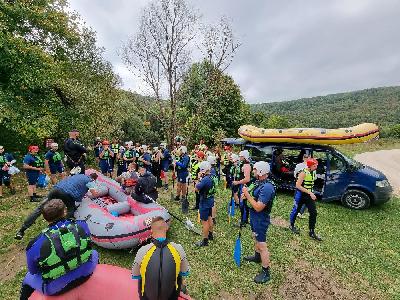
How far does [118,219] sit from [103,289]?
3.39 m

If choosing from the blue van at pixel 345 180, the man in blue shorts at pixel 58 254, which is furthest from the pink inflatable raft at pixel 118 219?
the blue van at pixel 345 180

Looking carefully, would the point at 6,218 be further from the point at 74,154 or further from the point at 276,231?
the point at 276,231

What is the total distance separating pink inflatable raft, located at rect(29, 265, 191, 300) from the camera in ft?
11.1

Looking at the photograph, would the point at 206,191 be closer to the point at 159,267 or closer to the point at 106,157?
the point at 159,267

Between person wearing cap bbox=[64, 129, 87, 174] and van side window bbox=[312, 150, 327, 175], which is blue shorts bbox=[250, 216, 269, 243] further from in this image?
person wearing cap bbox=[64, 129, 87, 174]

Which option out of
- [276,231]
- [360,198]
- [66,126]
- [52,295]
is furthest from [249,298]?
[66,126]

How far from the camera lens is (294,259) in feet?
22.7

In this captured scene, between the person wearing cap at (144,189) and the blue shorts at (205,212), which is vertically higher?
the person wearing cap at (144,189)

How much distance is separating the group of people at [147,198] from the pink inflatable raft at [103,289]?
87 millimetres

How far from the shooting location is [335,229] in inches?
340

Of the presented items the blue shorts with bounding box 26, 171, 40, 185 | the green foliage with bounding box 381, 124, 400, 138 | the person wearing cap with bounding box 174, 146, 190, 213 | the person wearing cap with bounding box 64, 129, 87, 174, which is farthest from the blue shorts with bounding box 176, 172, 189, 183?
the green foliage with bounding box 381, 124, 400, 138

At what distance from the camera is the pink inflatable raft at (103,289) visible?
3.39 m

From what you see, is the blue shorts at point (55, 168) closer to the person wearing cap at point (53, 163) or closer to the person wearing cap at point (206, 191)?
Result: the person wearing cap at point (53, 163)

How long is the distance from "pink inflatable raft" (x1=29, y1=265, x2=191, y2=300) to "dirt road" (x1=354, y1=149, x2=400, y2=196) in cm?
1281
